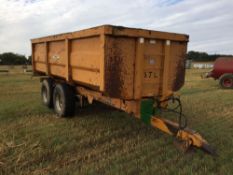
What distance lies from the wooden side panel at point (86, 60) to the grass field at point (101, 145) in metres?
1.10

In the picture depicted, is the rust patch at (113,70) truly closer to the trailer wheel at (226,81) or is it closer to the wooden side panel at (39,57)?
the wooden side panel at (39,57)

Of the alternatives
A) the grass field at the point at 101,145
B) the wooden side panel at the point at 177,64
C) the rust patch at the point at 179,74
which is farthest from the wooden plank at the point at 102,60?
the rust patch at the point at 179,74

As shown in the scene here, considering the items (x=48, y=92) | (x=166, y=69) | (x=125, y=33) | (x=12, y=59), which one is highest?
(x=125, y=33)

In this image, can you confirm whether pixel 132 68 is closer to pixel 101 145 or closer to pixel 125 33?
pixel 125 33

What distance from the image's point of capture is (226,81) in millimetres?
15102

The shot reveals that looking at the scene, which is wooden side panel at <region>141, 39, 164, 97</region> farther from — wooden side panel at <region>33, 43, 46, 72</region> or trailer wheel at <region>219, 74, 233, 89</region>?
trailer wheel at <region>219, 74, 233, 89</region>

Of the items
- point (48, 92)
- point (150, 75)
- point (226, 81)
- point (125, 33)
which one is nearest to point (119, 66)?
point (125, 33)

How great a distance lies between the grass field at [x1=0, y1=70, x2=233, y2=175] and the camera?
13.2ft

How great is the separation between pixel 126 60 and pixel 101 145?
155 centimetres

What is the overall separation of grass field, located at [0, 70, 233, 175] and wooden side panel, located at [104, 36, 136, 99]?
983 millimetres

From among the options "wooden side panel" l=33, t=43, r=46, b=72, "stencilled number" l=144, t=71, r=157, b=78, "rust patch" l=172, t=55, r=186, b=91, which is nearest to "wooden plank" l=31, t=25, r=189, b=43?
"rust patch" l=172, t=55, r=186, b=91

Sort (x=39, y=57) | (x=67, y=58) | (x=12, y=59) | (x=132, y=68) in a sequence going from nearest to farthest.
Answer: (x=132, y=68) < (x=67, y=58) < (x=39, y=57) < (x=12, y=59)

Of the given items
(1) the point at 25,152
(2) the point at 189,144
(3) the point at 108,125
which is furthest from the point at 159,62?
(1) the point at 25,152

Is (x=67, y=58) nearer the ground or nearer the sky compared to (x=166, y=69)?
nearer the sky
